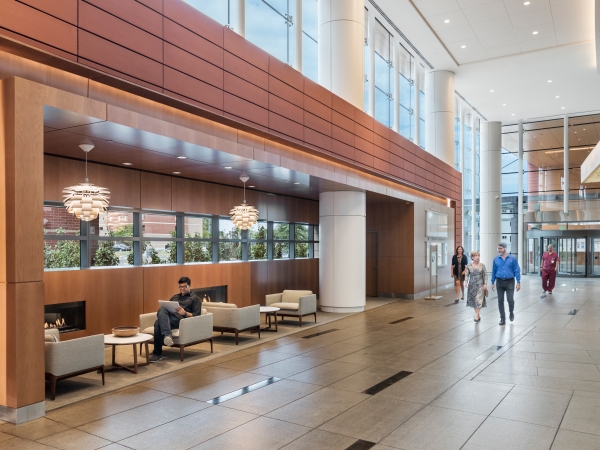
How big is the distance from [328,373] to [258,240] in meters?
6.81

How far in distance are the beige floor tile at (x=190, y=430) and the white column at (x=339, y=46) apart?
889cm

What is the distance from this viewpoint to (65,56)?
5469 mm

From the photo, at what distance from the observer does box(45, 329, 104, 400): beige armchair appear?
5359 millimetres

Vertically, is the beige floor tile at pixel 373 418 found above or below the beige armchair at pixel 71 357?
below

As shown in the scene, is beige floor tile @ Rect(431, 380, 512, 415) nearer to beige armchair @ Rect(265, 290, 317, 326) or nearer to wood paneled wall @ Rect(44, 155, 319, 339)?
beige armchair @ Rect(265, 290, 317, 326)

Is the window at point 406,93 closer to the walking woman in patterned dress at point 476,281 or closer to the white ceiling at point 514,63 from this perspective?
the white ceiling at point 514,63

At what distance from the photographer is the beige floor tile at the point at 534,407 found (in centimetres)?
482

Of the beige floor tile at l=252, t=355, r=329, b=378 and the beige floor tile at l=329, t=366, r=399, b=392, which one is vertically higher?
the beige floor tile at l=329, t=366, r=399, b=392

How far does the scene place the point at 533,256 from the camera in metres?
28.0

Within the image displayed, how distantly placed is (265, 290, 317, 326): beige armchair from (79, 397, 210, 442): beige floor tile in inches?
198

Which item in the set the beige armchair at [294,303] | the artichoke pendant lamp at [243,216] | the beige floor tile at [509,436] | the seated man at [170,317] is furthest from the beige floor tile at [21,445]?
the beige armchair at [294,303]

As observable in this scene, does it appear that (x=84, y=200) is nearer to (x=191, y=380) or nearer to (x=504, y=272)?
(x=191, y=380)

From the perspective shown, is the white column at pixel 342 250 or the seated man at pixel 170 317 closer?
the seated man at pixel 170 317

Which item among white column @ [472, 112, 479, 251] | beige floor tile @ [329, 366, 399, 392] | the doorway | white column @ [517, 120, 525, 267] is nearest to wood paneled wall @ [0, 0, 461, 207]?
beige floor tile @ [329, 366, 399, 392]
